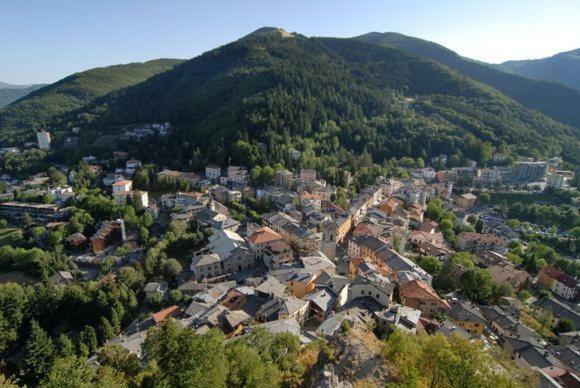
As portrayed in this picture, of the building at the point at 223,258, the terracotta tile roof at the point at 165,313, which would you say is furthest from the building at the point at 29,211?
the terracotta tile roof at the point at 165,313

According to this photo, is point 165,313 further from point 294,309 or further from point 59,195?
point 59,195

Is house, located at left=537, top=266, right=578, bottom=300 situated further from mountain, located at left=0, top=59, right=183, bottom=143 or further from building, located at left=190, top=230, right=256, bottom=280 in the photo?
mountain, located at left=0, top=59, right=183, bottom=143

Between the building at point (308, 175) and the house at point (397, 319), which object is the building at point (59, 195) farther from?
the house at point (397, 319)

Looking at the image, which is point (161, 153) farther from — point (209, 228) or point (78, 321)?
point (78, 321)

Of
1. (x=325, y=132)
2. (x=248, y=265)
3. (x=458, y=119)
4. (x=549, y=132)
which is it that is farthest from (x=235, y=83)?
(x=549, y=132)

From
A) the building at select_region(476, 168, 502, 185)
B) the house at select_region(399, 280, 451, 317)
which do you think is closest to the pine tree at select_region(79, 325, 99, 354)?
the house at select_region(399, 280, 451, 317)

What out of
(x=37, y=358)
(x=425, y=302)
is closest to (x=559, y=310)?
(x=425, y=302)
